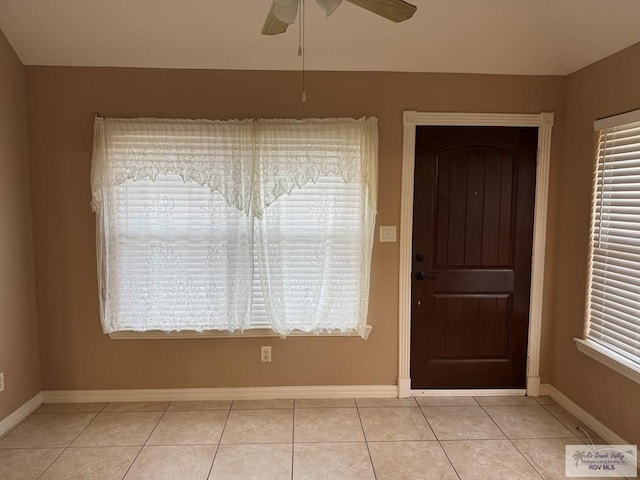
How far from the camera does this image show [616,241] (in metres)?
2.42

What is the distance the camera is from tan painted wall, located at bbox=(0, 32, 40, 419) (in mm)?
2543

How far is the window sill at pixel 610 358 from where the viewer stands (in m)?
2.25

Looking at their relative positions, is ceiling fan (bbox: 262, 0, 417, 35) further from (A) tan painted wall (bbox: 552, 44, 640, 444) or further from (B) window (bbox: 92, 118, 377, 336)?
(A) tan painted wall (bbox: 552, 44, 640, 444)

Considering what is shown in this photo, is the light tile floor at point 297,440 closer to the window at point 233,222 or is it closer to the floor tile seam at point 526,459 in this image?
the floor tile seam at point 526,459

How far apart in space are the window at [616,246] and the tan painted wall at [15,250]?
147 inches

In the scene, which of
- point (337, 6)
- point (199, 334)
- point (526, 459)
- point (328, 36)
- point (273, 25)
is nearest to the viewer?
point (337, 6)

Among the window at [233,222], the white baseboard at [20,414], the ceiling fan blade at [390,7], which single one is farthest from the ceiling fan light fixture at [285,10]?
the white baseboard at [20,414]

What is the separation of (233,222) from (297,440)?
1.46 meters

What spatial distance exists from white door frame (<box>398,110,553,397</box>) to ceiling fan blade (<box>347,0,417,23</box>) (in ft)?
3.92

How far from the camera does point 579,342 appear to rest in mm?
2678

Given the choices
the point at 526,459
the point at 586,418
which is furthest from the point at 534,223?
the point at 526,459

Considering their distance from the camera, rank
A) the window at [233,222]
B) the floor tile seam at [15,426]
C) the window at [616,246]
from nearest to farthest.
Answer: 1. the window at [616,246]
2. the floor tile seam at [15,426]
3. the window at [233,222]

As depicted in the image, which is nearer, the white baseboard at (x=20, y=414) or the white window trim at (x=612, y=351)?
the white window trim at (x=612, y=351)

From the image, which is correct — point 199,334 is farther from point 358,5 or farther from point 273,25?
point 358,5
